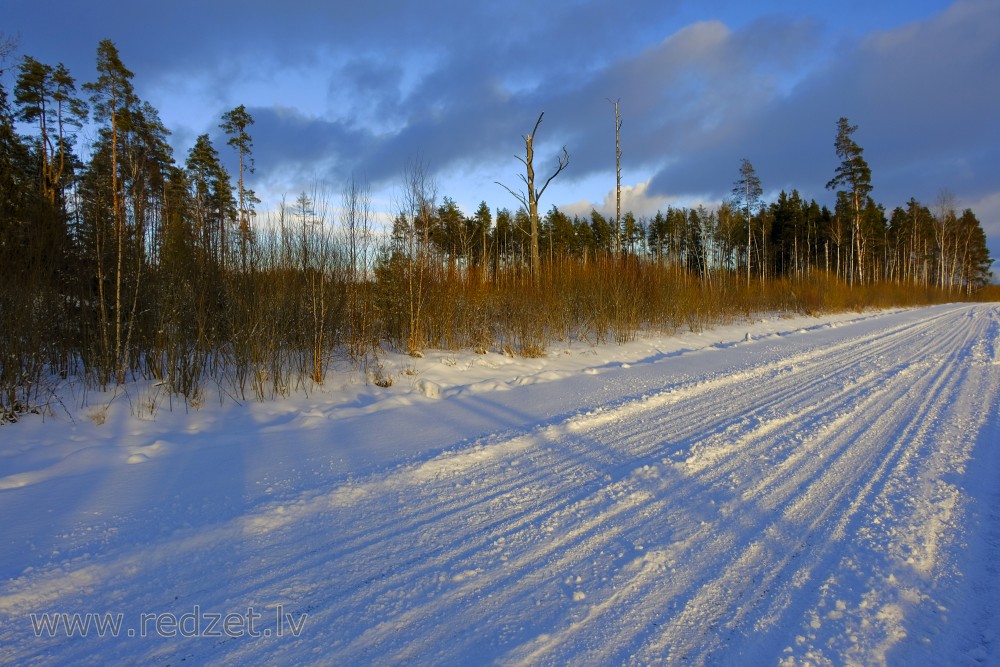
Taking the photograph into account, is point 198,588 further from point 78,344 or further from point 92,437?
point 78,344

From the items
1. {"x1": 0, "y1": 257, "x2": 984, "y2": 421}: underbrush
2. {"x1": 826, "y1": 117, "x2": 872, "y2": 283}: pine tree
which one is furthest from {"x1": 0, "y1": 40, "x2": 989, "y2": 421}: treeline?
{"x1": 826, "y1": 117, "x2": 872, "y2": 283}: pine tree

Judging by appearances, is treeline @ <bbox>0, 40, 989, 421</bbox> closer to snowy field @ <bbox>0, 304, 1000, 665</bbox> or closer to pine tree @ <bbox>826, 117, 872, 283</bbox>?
snowy field @ <bbox>0, 304, 1000, 665</bbox>

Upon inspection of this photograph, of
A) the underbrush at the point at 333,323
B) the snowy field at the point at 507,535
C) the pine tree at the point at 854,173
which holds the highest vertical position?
the pine tree at the point at 854,173

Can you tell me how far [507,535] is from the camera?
9.77ft

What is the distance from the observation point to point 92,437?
5219 millimetres

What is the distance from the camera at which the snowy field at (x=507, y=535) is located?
210 centimetres

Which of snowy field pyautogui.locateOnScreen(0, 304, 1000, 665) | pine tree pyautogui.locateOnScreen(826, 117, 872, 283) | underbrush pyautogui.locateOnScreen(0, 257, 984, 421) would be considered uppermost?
pine tree pyautogui.locateOnScreen(826, 117, 872, 283)

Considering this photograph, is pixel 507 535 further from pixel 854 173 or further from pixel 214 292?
pixel 854 173

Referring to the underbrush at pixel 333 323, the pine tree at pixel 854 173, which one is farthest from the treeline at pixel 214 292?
the pine tree at pixel 854 173

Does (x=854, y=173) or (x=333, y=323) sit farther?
(x=854, y=173)

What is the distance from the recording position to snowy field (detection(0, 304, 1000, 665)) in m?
2.10

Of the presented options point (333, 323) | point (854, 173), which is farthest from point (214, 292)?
point (854, 173)

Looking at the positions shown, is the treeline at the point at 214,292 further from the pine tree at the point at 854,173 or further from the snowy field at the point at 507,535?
the pine tree at the point at 854,173

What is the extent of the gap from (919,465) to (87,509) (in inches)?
261
